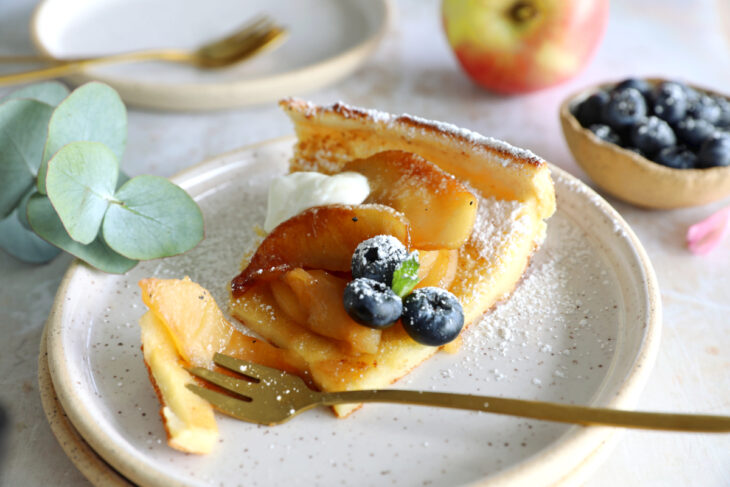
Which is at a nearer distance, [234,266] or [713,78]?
[234,266]

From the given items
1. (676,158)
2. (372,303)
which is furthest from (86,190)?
(676,158)

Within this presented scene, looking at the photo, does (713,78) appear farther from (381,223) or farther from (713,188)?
(381,223)

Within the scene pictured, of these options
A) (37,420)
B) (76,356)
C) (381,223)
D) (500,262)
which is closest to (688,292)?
(500,262)

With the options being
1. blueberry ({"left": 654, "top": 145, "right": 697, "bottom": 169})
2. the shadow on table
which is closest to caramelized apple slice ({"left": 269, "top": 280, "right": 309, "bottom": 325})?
the shadow on table

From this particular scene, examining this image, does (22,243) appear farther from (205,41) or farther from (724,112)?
(724,112)

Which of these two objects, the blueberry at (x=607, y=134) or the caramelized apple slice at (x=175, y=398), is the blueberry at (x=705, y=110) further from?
the caramelized apple slice at (x=175, y=398)

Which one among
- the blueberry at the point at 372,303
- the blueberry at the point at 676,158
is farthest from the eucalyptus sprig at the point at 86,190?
the blueberry at the point at 676,158
